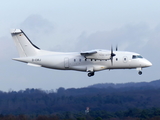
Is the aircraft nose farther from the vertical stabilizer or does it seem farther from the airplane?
the vertical stabilizer

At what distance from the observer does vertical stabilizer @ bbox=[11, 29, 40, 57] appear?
184 feet

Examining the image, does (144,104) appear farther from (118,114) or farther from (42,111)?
(42,111)

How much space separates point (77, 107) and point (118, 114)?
6677 mm

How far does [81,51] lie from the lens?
54.3 metres

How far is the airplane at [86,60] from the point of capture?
54031mm

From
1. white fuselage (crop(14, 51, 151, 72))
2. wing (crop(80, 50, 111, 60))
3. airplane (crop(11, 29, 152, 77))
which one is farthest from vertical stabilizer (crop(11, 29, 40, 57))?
wing (crop(80, 50, 111, 60))

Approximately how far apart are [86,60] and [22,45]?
7717mm

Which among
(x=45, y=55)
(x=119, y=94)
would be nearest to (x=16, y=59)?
(x=45, y=55)

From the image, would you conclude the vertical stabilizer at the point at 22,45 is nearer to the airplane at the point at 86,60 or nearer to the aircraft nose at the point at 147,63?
the airplane at the point at 86,60

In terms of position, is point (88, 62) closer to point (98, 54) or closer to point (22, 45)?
point (98, 54)

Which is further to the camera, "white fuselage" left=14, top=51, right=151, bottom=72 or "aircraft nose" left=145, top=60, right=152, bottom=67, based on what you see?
"aircraft nose" left=145, top=60, right=152, bottom=67

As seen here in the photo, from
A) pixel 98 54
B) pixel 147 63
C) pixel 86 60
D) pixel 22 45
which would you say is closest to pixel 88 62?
pixel 86 60

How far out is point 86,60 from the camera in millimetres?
54594

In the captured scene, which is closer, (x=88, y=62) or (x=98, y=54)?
(x=98, y=54)
